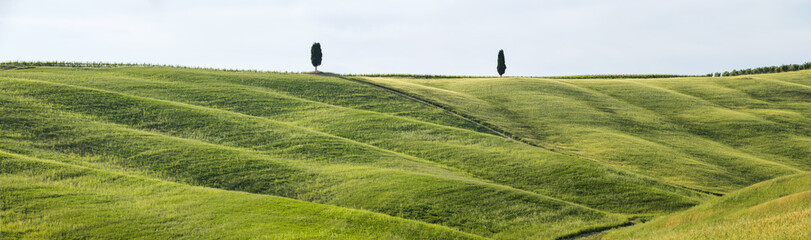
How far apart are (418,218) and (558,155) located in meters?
16.7

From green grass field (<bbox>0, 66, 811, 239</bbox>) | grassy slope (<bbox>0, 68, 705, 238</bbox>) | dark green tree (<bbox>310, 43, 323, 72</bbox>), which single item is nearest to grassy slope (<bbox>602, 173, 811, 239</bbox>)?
green grass field (<bbox>0, 66, 811, 239</bbox>)

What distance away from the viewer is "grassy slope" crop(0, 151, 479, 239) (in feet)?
65.1

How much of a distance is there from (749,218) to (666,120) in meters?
39.6

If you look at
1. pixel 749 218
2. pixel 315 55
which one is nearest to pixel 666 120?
pixel 749 218

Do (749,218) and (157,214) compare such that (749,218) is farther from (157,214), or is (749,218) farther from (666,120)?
(666,120)

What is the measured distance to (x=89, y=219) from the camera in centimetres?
2048

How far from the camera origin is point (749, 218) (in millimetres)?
18031

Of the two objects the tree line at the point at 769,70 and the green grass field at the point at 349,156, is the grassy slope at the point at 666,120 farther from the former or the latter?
the tree line at the point at 769,70

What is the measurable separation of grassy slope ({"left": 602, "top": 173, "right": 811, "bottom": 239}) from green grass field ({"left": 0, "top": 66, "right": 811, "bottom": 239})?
4508 mm

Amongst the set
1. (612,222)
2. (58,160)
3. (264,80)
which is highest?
(264,80)

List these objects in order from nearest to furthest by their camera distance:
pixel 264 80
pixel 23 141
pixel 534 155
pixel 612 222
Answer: pixel 612 222 < pixel 23 141 < pixel 534 155 < pixel 264 80

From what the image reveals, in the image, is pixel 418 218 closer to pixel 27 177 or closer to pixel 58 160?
pixel 27 177

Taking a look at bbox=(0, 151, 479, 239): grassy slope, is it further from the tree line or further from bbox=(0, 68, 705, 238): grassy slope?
the tree line

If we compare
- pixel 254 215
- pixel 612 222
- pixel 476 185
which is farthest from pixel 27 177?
pixel 612 222
